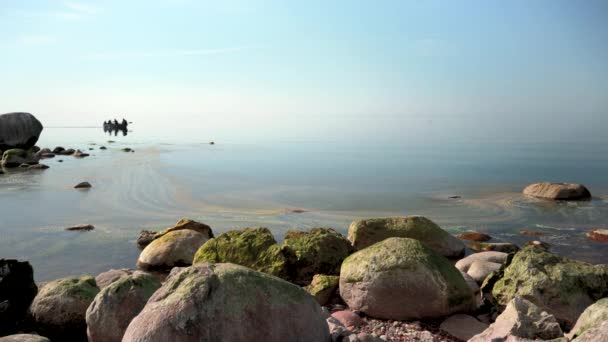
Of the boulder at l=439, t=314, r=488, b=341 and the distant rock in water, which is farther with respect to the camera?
the distant rock in water

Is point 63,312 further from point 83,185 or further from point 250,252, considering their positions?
point 83,185

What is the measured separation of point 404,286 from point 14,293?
8.28 meters

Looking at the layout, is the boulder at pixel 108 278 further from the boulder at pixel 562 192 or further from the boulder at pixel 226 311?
the boulder at pixel 562 192

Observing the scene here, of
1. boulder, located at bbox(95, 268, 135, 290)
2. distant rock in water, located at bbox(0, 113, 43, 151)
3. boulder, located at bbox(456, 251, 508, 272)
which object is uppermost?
distant rock in water, located at bbox(0, 113, 43, 151)

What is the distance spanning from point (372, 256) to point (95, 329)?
17.8 feet

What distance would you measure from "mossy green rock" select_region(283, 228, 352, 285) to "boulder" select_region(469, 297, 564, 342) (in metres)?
5.49

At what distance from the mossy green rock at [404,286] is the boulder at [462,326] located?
18 centimetres

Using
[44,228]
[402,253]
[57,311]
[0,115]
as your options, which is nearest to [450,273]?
[402,253]

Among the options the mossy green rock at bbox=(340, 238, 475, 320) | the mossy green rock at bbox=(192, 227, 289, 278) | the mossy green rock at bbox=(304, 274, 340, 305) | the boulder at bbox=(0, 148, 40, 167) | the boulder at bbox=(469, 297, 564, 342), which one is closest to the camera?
the boulder at bbox=(469, 297, 564, 342)

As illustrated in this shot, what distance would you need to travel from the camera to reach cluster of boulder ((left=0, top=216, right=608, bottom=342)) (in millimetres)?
6043

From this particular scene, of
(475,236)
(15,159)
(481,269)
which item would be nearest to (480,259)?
(481,269)

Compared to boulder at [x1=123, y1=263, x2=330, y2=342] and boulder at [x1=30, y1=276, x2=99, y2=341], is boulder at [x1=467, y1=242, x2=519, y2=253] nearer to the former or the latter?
boulder at [x1=123, y1=263, x2=330, y2=342]

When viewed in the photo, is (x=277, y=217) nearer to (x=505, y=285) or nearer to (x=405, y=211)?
(x=405, y=211)

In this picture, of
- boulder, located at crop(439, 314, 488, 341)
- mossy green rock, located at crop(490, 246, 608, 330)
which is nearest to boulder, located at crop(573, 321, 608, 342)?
boulder, located at crop(439, 314, 488, 341)
